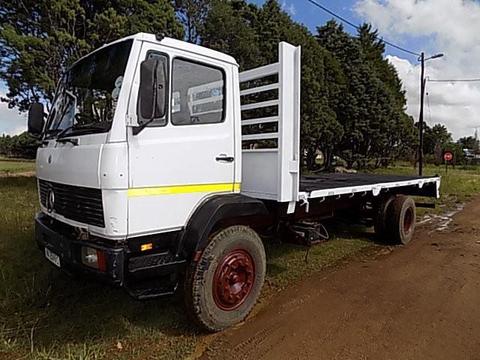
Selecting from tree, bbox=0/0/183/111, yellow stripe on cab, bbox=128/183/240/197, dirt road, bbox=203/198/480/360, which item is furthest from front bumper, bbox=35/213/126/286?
tree, bbox=0/0/183/111

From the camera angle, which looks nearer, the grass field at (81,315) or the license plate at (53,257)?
the grass field at (81,315)

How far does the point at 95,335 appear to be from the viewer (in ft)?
11.0

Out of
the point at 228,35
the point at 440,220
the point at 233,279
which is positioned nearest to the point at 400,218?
the point at 440,220

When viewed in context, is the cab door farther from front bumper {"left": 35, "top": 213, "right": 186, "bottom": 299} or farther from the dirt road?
the dirt road

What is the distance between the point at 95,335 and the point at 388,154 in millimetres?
28383

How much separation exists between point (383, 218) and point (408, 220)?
2.00 feet

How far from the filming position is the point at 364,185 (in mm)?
5535

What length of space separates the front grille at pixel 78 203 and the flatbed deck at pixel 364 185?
84.1 inches

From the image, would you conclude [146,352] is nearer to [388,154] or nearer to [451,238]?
[451,238]

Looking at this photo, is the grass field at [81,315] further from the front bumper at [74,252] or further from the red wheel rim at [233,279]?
the front bumper at [74,252]

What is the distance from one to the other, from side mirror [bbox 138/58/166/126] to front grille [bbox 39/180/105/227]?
0.66 meters

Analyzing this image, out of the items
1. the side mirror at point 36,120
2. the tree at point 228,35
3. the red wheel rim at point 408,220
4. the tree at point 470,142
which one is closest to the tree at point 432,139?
the tree at point 470,142

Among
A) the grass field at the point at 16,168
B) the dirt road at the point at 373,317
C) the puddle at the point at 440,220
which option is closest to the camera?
the dirt road at the point at 373,317

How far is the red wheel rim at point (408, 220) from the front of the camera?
22.3 ft
